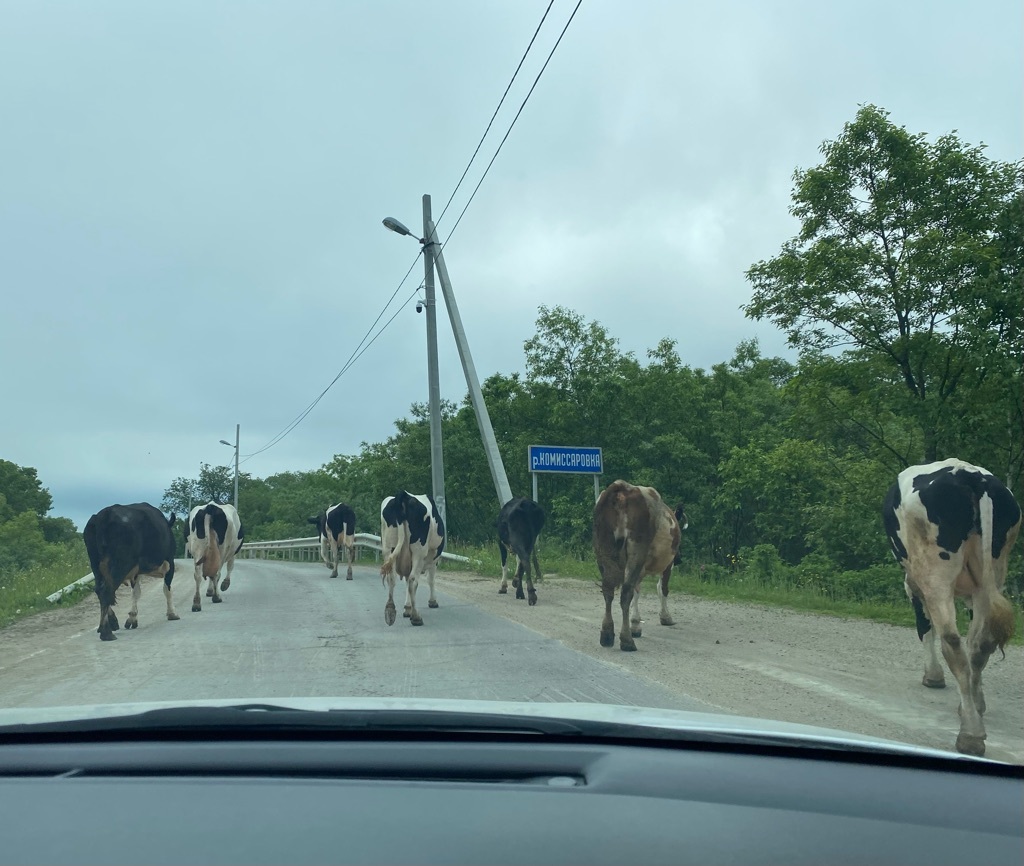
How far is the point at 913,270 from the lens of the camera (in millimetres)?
16609

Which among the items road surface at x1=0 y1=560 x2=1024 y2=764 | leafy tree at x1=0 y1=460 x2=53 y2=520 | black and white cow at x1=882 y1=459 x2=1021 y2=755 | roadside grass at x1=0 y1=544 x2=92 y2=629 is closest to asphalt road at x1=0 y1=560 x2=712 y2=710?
road surface at x1=0 y1=560 x2=1024 y2=764

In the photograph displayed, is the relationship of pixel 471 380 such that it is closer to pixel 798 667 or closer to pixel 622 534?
pixel 622 534

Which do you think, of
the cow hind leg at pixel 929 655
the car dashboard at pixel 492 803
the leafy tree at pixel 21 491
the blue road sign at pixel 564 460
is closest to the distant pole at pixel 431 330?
the blue road sign at pixel 564 460

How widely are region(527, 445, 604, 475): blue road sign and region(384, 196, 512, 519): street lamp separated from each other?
1334 millimetres

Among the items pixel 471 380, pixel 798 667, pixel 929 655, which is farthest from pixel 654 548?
pixel 471 380

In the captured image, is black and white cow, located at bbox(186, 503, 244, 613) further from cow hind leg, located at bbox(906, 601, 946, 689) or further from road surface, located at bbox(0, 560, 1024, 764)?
cow hind leg, located at bbox(906, 601, 946, 689)

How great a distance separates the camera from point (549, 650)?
9.30 metres

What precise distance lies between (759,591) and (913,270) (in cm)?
660

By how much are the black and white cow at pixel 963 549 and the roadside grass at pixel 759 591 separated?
1.76 m

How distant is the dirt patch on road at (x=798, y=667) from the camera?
6.33 meters

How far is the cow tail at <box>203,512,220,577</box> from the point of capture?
15.5 metres

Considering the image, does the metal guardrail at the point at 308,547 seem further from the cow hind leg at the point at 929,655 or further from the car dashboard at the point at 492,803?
the car dashboard at the point at 492,803

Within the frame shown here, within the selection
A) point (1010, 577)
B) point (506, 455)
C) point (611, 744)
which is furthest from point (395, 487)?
point (611, 744)

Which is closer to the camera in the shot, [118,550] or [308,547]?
[118,550]
